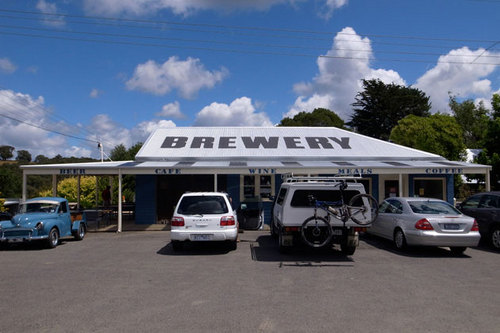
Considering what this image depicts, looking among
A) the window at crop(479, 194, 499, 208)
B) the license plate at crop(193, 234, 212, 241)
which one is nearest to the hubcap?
the window at crop(479, 194, 499, 208)

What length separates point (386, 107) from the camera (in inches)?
1925

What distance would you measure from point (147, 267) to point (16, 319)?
357 cm

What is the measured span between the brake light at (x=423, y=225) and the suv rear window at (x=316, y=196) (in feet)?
5.81

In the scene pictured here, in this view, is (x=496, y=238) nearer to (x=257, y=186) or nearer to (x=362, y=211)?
(x=362, y=211)

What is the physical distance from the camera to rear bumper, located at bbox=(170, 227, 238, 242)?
10062mm

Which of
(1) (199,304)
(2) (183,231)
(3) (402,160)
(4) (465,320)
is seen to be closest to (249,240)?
(2) (183,231)

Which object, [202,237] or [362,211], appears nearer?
[362,211]

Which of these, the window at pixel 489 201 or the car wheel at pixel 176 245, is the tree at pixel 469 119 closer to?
the window at pixel 489 201

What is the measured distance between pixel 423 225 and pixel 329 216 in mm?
2496

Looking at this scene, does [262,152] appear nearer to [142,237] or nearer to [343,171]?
[343,171]

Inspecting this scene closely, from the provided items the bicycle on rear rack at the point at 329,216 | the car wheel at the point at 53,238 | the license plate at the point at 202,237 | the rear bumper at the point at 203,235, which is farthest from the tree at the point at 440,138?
the car wheel at the point at 53,238

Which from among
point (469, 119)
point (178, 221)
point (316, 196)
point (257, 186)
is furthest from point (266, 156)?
point (469, 119)

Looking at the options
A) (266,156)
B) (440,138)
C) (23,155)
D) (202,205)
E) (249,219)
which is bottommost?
(249,219)

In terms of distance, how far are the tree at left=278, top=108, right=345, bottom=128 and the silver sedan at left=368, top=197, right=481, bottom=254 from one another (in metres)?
40.7
